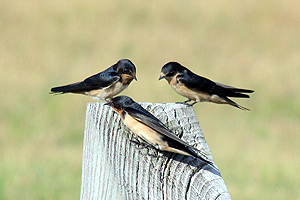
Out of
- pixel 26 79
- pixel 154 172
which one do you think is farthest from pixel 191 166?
pixel 26 79

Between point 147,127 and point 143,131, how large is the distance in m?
0.04

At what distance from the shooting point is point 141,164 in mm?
1995

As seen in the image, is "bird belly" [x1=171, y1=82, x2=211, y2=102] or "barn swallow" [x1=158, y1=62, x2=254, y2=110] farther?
"bird belly" [x1=171, y1=82, x2=211, y2=102]

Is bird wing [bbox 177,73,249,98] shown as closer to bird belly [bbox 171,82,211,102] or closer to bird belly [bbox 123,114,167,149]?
bird belly [bbox 171,82,211,102]

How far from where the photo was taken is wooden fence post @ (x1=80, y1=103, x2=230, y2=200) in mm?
1728

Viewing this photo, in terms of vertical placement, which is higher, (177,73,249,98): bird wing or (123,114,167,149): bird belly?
(177,73,249,98): bird wing

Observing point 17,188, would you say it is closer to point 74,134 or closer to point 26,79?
point 74,134

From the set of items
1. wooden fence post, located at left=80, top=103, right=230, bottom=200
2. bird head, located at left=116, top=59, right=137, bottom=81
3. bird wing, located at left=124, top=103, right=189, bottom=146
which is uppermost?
bird head, located at left=116, top=59, right=137, bottom=81

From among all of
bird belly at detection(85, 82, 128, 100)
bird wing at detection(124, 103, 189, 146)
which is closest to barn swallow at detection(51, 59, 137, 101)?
bird belly at detection(85, 82, 128, 100)

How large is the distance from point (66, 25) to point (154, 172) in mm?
9430

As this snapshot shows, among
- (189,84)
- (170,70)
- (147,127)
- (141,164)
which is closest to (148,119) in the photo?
(147,127)

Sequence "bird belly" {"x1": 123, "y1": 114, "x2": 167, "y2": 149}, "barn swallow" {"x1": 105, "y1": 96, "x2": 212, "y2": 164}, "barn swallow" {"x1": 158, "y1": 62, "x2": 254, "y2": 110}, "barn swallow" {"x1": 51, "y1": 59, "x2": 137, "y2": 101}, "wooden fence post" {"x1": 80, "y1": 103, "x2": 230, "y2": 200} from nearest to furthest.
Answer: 1. "wooden fence post" {"x1": 80, "y1": 103, "x2": 230, "y2": 200}
2. "barn swallow" {"x1": 105, "y1": 96, "x2": 212, "y2": 164}
3. "bird belly" {"x1": 123, "y1": 114, "x2": 167, "y2": 149}
4. "barn swallow" {"x1": 51, "y1": 59, "x2": 137, "y2": 101}
5. "barn swallow" {"x1": 158, "y1": 62, "x2": 254, "y2": 110}

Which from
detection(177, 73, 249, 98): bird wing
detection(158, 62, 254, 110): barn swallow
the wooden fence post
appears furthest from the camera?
detection(177, 73, 249, 98): bird wing

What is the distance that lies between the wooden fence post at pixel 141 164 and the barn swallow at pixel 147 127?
0.03m
